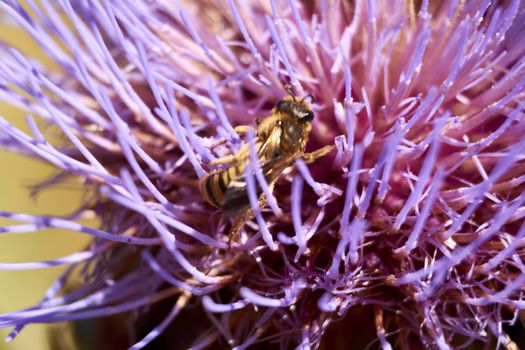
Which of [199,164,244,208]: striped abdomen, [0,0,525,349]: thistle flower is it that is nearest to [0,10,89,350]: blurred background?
[0,0,525,349]: thistle flower

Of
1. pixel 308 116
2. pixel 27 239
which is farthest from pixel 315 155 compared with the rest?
pixel 27 239

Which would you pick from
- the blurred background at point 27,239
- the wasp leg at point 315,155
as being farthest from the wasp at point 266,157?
the blurred background at point 27,239

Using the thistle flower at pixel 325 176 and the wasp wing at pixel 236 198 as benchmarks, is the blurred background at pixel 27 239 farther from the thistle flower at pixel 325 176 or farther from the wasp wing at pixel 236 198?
the wasp wing at pixel 236 198

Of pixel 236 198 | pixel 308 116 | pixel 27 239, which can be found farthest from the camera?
pixel 27 239

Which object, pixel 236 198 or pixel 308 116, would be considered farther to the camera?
pixel 308 116

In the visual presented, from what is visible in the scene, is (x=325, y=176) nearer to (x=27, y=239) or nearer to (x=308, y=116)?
(x=308, y=116)

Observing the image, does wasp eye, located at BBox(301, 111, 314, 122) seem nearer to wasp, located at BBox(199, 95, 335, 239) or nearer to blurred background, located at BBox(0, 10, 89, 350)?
wasp, located at BBox(199, 95, 335, 239)

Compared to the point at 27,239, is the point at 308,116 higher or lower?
higher
